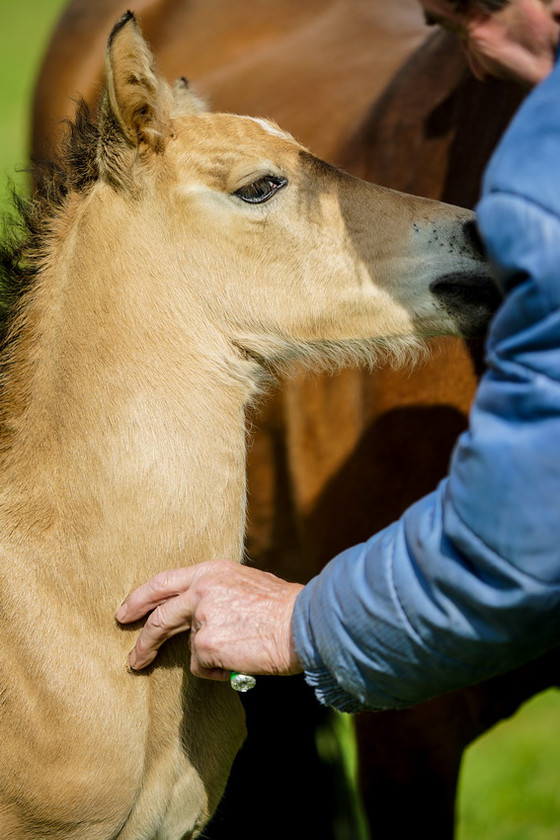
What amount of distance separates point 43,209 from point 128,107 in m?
0.31

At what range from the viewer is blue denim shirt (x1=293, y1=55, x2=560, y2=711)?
1.42 metres

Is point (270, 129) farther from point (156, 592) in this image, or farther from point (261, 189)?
point (156, 592)

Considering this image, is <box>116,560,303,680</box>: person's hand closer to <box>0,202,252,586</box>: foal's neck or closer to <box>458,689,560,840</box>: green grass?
<box>0,202,252,586</box>: foal's neck

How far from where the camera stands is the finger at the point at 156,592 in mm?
1953

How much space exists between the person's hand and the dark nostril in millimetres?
739

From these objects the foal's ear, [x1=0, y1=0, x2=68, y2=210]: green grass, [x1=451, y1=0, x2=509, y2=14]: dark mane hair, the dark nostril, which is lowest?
[x1=0, y1=0, x2=68, y2=210]: green grass

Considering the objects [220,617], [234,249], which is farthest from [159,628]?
[234,249]

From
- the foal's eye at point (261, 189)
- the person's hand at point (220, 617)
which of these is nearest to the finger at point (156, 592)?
the person's hand at point (220, 617)

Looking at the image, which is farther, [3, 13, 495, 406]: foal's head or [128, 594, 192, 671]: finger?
[3, 13, 495, 406]: foal's head

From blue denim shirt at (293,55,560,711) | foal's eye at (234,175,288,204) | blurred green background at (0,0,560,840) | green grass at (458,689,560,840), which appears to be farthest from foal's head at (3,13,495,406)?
green grass at (458,689,560,840)

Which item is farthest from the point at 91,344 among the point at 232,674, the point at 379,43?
the point at 379,43

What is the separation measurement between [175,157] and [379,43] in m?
2.43

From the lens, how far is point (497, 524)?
1457 mm

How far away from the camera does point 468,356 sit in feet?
9.01
